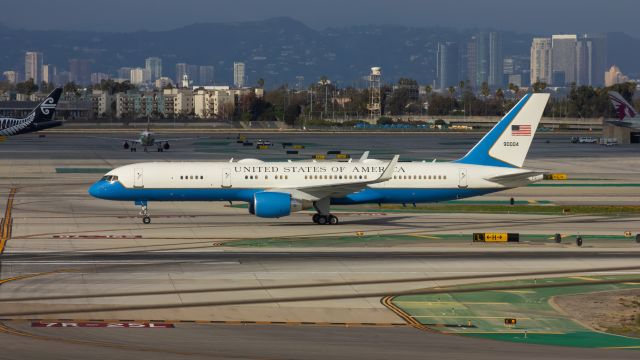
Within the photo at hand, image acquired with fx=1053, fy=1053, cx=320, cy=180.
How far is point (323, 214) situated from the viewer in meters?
61.5

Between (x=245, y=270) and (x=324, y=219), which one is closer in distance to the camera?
(x=245, y=270)

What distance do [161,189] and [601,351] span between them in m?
33.9

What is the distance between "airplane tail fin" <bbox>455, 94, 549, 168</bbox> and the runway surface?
391cm

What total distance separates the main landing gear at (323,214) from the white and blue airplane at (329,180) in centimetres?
6

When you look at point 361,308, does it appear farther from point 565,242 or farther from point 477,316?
point 565,242

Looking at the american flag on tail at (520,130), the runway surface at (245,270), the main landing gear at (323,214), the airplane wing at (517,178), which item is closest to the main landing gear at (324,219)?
the main landing gear at (323,214)

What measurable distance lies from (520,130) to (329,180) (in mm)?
11987

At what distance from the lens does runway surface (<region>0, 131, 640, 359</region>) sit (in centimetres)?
3116

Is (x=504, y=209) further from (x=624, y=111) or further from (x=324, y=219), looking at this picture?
(x=624, y=111)

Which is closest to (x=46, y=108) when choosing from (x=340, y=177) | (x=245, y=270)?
(x=340, y=177)

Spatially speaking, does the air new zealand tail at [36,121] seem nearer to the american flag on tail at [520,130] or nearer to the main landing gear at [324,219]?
the main landing gear at [324,219]

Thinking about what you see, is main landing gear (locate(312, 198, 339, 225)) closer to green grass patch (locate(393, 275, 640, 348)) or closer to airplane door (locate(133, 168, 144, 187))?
airplane door (locate(133, 168, 144, 187))

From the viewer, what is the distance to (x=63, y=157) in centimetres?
13400

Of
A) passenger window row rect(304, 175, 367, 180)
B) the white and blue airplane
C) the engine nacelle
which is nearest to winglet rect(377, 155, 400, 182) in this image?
the white and blue airplane
